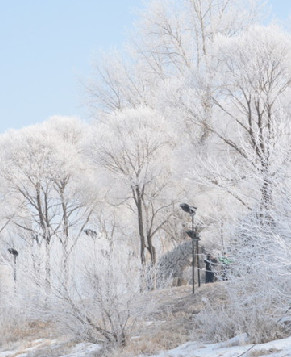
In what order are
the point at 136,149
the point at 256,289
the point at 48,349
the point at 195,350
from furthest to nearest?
the point at 136,149 < the point at 48,349 < the point at 256,289 < the point at 195,350

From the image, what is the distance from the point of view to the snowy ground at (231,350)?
941cm

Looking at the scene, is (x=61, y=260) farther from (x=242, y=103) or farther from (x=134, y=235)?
(x=134, y=235)

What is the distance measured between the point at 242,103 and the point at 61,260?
910cm

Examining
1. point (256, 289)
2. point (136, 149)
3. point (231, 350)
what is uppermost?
point (136, 149)

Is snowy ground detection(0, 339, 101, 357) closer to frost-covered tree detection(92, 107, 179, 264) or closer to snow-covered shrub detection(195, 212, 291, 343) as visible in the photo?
snow-covered shrub detection(195, 212, 291, 343)

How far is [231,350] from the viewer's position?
32.6 feet

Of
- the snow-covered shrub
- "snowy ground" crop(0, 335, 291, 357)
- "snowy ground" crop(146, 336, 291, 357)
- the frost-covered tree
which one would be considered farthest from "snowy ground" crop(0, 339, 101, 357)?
the frost-covered tree

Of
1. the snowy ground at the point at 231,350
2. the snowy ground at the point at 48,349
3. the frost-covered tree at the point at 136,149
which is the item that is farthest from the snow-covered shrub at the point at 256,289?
the frost-covered tree at the point at 136,149

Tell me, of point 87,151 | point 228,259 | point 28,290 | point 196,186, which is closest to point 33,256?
point 28,290

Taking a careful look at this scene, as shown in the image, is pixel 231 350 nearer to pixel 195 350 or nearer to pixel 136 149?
pixel 195 350

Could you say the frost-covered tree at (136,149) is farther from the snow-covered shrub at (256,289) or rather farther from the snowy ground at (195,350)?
the snow-covered shrub at (256,289)

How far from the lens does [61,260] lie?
1246 centimetres

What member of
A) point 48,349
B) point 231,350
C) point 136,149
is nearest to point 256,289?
point 231,350

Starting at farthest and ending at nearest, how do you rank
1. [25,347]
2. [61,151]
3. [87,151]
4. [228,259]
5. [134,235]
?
1. [134,235]
2. [61,151]
3. [87,151]
4. [25,347]
5. [228,259]
